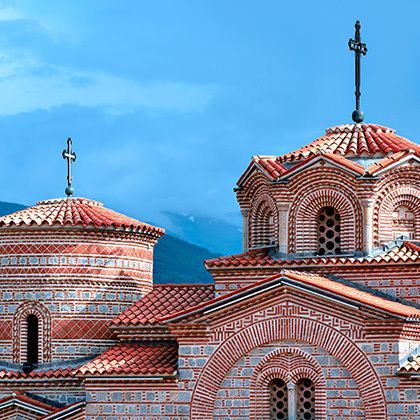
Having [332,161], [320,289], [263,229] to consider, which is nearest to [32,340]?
[263,229]

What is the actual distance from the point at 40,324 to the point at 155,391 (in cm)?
455

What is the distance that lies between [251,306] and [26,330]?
21.5 ft

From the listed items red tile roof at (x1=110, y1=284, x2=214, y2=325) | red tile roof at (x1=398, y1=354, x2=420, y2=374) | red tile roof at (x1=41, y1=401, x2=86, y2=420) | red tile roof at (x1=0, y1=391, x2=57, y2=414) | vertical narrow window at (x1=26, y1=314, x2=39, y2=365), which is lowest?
red tile roof at (x1=41, y1=401, x2=86, y2=420)

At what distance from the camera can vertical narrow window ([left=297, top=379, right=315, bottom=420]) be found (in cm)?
2978

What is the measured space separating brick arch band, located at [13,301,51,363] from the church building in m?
0.03

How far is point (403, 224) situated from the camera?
32.5 m

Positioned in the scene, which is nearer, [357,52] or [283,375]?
[283,375]

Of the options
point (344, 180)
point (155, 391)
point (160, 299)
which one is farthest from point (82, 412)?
point (344, 180)

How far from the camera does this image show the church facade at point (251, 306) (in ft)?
96.3

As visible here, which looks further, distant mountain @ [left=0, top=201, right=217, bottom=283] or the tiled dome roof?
distant mountain @ [left=0, top=201, right=217, bottom=283]

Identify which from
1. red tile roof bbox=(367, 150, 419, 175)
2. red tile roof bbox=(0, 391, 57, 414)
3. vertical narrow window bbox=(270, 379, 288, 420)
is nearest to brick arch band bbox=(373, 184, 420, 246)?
red tile roof bbox=(367, 150, 419, 175)

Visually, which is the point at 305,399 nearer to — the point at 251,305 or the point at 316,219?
the point at 251,305

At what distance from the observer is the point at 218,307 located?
30.0 metres

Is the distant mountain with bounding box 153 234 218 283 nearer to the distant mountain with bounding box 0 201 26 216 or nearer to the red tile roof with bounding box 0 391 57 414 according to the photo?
the distant mountain with bounding box 0 201 26 216
